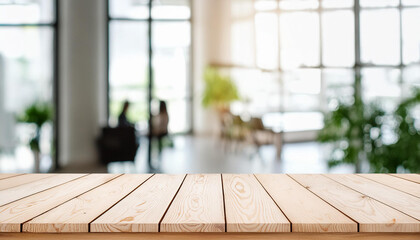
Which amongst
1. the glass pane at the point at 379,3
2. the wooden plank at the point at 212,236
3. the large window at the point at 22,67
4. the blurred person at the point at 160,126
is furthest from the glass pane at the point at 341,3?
the wooden plank at the point at 212,236

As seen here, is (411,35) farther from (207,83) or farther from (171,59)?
(171,59)

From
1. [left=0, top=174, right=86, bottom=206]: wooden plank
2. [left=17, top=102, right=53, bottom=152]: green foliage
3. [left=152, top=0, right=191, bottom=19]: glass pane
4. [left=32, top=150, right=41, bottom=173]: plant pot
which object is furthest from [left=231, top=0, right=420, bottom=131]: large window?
[left=0, top=174, right=86, bottom=206]: wooden plank

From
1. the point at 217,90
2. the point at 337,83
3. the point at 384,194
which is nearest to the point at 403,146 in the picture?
the point at 337,83

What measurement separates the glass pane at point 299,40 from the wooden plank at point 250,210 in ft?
13.7

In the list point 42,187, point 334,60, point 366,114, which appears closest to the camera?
point 42,187

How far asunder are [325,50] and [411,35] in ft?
3.13

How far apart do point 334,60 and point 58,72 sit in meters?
3.73

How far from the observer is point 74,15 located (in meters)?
6.45

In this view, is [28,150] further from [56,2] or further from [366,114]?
[366,114]

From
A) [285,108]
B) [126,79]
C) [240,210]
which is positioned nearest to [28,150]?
[126,79]

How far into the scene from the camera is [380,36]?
220 inches

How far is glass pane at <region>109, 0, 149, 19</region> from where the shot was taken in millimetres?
6281

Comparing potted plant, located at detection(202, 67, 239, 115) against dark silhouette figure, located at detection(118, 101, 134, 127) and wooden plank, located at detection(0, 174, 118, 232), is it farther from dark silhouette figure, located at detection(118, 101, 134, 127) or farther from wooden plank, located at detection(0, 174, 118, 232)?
wooden plank, located at detection(0, 174, 118, 232)

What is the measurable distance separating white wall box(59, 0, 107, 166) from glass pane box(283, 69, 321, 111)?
7.65 ft
